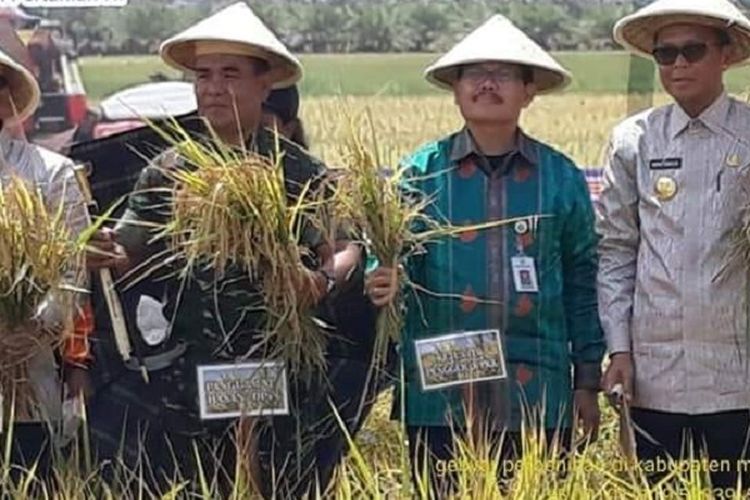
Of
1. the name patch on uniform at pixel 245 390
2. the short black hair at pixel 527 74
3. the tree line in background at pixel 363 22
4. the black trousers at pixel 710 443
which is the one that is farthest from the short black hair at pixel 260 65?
the tree line in background at pixel 363 22

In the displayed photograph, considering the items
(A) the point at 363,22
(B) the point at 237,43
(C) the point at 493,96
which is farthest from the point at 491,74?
(A) the point at 363,22

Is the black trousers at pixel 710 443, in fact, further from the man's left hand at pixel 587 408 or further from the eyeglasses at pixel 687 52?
the eyeglasses at pixel 687 52

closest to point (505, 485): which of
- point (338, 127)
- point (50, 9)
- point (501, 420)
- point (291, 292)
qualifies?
point (501, 420)

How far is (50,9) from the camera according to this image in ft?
18.3

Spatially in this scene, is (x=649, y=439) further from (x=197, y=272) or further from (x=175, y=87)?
(x=175, y=87)

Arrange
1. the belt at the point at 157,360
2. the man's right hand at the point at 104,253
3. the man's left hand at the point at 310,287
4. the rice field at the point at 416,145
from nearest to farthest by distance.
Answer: the rice field at the point at 416,145
the man's left hand at the point at 310,287
the man's right hand at the point at 104,253
the belt at the point at 157,360

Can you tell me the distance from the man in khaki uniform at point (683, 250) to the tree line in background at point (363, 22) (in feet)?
5.97

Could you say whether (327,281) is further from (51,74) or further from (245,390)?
(51,74)

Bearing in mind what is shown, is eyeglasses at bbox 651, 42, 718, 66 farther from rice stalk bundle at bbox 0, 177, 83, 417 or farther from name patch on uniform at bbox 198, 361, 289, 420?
rice stalk bundle at bbox 0, 177, 83, 417

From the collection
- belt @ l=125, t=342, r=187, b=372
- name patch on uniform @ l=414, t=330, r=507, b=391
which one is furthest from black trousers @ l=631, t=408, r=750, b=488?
belt @ l=125, t=342, r=187, b=372

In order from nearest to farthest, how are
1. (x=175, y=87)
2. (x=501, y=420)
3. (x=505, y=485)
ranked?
(x=505, y=485) → (x=501, y=420) → (x=175, y=87)

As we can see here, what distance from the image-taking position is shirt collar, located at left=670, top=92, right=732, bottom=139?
3807 millimetres

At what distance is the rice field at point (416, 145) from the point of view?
11.2 ft

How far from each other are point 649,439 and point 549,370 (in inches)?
10.9
